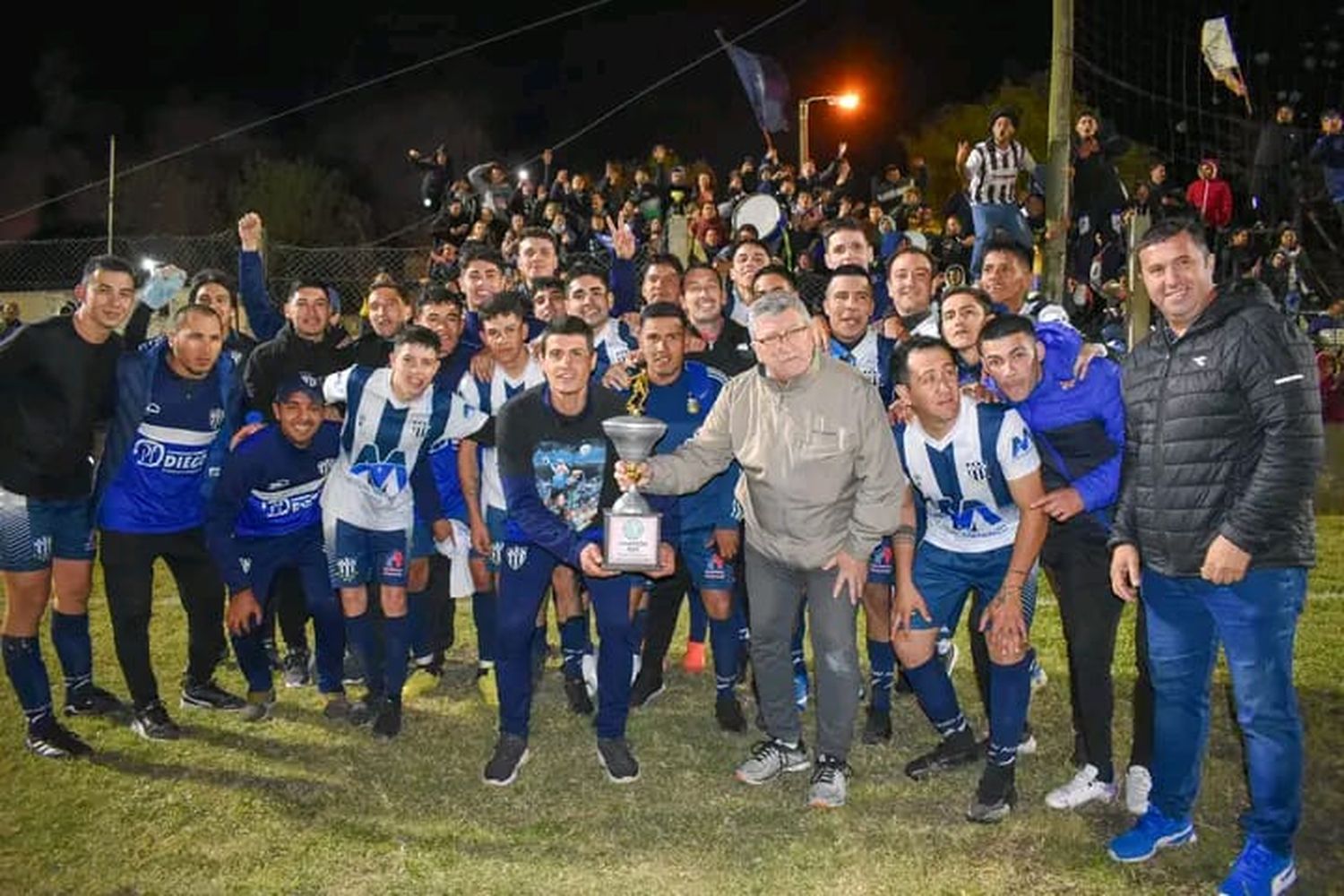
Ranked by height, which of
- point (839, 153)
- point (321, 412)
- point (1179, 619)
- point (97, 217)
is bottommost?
point (1179, 619)

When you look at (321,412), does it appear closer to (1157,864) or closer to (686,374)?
(686,374)

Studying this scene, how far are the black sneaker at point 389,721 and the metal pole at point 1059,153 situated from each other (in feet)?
23.2

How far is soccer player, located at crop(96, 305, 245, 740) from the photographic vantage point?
5.27 metres

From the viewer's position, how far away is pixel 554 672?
6.55 m

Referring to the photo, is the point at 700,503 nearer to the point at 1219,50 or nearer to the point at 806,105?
the point at 1219,50

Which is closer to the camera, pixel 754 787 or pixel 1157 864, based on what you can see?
pixel 1157 864

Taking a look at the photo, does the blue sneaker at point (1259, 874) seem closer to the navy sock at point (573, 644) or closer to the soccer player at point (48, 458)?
the navy sock at point (573, 644)

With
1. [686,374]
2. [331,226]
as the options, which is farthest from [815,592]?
[331,226]

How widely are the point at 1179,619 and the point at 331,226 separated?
159ft

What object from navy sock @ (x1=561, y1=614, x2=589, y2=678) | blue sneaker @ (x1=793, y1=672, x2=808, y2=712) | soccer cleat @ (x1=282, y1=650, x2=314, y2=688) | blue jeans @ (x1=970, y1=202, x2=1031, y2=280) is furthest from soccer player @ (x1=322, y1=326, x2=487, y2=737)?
blue jeans @ (x1=970, y1=202, x2=1031, y2=280)

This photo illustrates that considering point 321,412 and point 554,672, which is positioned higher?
point 321,412

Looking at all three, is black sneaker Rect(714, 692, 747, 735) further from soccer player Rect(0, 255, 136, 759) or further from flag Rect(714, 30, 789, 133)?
flag Rect(714, 30, 789, 133)

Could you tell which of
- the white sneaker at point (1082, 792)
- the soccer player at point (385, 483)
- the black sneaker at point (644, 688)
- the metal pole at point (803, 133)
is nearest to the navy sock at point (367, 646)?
the soccer player at point (385, 483)

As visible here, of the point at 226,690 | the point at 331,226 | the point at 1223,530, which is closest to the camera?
the point at 1223,530
